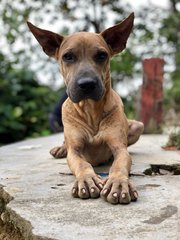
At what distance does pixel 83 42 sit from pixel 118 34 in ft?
→ 1.48

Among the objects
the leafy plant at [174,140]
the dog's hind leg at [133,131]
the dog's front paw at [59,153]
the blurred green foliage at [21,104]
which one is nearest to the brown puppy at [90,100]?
the dog's hind leg at [133,131]

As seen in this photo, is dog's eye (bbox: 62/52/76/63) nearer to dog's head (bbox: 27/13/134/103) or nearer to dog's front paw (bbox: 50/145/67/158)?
dog's head (bbox: 27/13/134/103)

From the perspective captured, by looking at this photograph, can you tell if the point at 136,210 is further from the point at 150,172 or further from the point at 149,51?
the point at 149,51

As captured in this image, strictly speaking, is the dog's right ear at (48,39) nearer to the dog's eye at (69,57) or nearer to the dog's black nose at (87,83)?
the dog's eye at (69,57)

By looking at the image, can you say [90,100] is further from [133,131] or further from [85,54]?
[133,131]

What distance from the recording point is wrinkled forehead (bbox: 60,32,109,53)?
3.48 m

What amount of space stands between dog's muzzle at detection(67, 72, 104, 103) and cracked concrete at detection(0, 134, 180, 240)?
61cm

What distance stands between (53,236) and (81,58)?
5.50 ft

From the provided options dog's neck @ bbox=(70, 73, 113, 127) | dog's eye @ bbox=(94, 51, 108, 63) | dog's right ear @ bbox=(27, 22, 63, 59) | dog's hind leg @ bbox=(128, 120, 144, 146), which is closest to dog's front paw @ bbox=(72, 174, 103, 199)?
dog's neck @ bbox=(70, 73, 113, 127)

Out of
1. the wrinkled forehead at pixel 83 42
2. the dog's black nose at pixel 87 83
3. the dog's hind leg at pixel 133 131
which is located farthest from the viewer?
the dog's hind leg at pixel 133 131

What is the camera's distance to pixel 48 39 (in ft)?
12.5

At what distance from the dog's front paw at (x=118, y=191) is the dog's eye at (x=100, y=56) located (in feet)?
3.51

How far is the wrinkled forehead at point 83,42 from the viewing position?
3480 mm

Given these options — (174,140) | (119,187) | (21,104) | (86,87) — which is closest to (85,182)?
(119,187)
